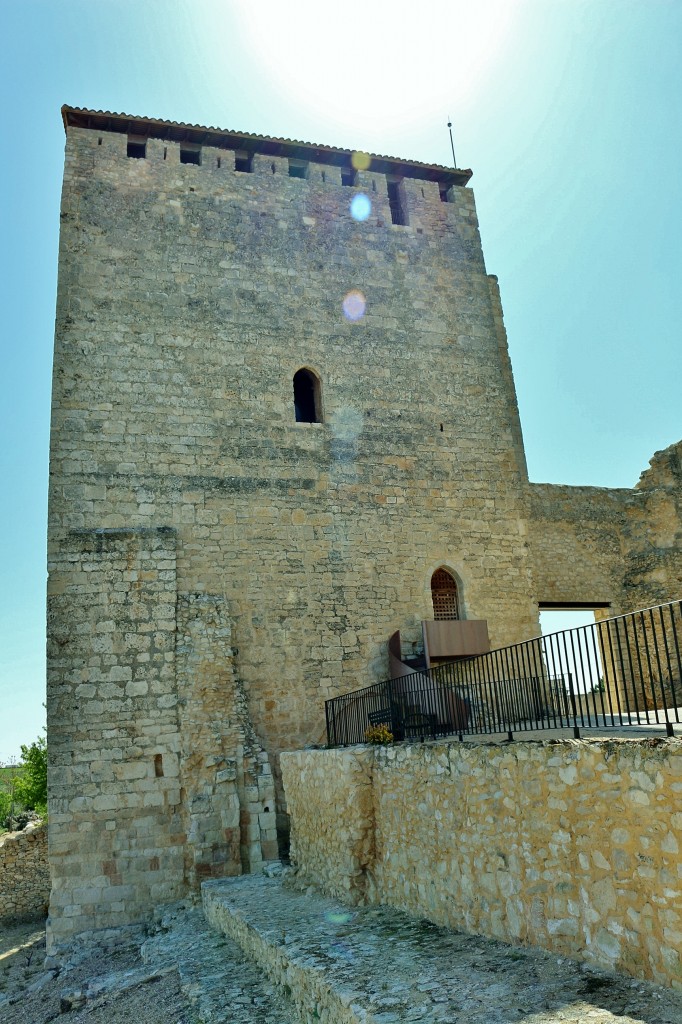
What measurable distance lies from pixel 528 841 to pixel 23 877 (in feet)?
44.4

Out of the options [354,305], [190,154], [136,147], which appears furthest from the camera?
[190,154]

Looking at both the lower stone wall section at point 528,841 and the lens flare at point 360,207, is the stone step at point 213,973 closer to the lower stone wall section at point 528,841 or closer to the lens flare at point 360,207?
the lower stone wall section at point 528,841

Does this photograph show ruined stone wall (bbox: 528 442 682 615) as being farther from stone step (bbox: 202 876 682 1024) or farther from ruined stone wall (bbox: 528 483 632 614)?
stone step (bbox: 202 876 682 1024)

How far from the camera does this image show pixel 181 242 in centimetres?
1291

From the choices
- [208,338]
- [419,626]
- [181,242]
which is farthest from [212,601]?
[181,242]

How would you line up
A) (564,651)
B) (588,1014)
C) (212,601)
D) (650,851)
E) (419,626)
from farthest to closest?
(419,626), (212,601), (564,651), (650,851), (588,1014)

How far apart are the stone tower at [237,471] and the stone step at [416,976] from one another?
327cm

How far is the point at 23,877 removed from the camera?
15.2m

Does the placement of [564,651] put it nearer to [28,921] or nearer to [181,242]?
[181,242]

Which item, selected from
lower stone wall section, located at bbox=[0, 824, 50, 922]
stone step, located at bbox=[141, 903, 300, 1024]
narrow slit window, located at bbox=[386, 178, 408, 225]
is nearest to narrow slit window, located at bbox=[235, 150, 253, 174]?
narrow slit window, located at bbox=[386, 178, 408, 225]

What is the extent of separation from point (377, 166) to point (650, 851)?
13508 millimetres

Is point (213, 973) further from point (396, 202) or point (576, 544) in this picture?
point (396, 202)

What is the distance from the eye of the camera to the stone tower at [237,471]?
10.2 m

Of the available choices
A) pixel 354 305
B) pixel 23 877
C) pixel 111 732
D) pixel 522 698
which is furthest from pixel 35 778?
pixel 522 698
